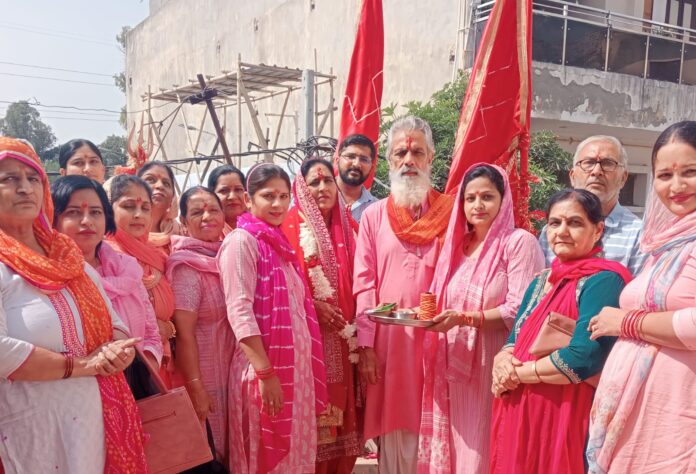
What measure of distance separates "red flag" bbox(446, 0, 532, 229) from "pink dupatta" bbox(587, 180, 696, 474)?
1.73 m

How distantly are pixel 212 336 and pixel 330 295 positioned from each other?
707 mm

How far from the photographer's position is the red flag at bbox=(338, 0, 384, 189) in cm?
563

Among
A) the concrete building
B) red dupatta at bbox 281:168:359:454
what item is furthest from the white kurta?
the concrete building

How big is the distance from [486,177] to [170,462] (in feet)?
Result: 6.39

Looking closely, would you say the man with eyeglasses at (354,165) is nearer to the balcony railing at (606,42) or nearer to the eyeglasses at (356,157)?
the eyeglasses at (356,157)

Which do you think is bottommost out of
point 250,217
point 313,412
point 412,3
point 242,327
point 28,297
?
point 313,412

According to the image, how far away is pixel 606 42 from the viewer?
9633 mm

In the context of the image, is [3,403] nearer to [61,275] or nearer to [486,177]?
[61,275]

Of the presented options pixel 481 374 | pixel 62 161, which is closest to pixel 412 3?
pixel 62 161

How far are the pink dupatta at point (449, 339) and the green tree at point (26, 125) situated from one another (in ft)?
191

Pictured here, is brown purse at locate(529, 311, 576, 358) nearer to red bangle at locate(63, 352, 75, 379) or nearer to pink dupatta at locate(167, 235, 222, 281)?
pink dupatta at locate(167, 235, 222, 281)

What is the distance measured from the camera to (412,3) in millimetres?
10164

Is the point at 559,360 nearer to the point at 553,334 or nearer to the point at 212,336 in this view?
the point at 553,334

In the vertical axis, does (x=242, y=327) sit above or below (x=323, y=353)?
above
